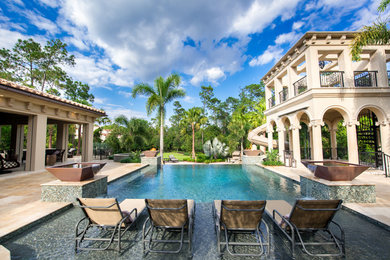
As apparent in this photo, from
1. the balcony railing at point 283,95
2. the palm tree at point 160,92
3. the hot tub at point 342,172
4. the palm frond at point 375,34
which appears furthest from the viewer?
the palm tree at point 160,92

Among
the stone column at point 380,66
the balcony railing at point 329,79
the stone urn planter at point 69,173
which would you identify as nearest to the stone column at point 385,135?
the stone column at point 380,66

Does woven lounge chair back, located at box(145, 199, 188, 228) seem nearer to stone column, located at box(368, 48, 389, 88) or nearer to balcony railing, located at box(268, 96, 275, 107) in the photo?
stone column, located at box(368, 48, 389, 88)

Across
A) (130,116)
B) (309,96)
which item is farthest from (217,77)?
(309,96)

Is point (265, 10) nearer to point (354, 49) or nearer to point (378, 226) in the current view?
point (354, 49)

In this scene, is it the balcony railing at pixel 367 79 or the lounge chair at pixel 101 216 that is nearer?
the lounge chair at pixel 101 216

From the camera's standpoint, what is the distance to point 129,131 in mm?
19266

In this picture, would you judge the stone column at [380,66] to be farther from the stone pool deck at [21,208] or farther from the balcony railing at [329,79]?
the stone pool deck at [21,208]

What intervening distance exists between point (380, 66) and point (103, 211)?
652 inches

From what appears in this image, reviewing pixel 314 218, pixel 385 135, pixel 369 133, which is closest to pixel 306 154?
pixel 369 133

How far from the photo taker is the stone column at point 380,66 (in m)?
10.2

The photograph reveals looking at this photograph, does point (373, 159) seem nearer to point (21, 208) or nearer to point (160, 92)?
point (160, 92)

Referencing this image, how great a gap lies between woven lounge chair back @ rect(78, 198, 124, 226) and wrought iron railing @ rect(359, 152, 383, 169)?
1391 cm

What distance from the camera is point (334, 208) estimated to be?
2771 millimetres

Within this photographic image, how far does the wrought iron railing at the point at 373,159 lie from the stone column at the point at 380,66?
4493 millimetres
